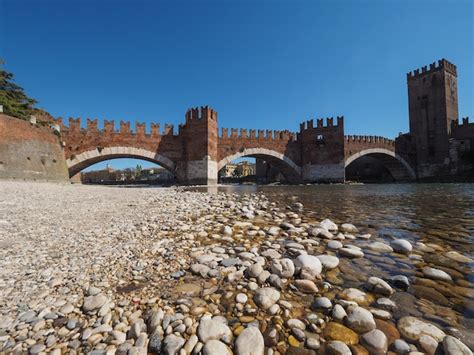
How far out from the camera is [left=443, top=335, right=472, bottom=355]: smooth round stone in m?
1.15

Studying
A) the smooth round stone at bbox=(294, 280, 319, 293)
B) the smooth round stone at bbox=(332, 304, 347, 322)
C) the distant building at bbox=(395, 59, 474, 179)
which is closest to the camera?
the smooth round stone at bbox=(332, 304, 347, 322)

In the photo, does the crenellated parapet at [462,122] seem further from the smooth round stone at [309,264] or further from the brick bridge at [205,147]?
the smooth round stone at [309,264]

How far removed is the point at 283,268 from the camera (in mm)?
2129

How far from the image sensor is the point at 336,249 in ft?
9.11

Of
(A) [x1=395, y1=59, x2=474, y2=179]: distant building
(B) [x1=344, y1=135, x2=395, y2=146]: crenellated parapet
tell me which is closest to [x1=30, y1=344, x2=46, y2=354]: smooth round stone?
(B) [x1=344, y1=135, x2=395, y2=146]: crenellated parapet

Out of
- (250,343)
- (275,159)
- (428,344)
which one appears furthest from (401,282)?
(275,159)

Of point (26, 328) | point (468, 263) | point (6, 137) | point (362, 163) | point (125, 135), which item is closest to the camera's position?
point (26, 328)

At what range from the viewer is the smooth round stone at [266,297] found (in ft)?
5.46

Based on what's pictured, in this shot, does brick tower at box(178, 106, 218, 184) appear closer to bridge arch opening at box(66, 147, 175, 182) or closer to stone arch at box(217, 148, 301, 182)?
bridge arch opening at box(66, 147, 175, 182)

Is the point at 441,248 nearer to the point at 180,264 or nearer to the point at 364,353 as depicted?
the point at 364,353

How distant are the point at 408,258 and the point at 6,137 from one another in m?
20.4

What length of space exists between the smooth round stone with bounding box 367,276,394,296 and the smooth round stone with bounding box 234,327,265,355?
110 cm

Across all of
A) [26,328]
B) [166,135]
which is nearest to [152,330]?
[26,328]

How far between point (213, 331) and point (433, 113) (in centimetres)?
5322
